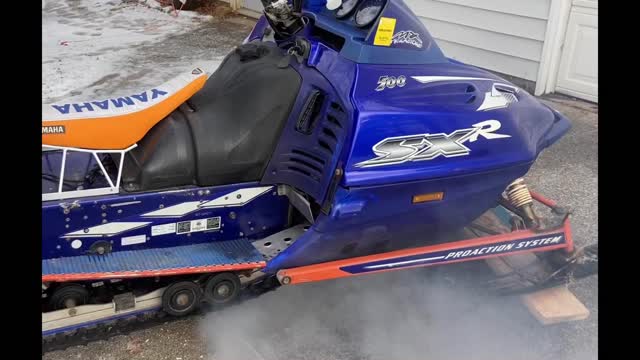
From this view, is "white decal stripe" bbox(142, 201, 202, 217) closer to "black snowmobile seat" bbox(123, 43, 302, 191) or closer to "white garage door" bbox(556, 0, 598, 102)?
"black snowmobile seat" bbox(123, 43, 302, 191)

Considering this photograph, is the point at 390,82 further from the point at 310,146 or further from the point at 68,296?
the point at 68,296

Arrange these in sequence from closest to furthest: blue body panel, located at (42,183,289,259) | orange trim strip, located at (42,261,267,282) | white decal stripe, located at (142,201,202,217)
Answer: orange trim strip, located at (42,261,267,282)
blue body panel, located at (42,183,289,259)
white decal stripe, located at (142,201,202,217)

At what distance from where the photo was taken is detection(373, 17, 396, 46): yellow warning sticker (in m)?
3.15

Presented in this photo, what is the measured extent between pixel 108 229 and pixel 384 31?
1.64 m

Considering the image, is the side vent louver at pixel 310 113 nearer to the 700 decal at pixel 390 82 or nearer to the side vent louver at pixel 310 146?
the side vent louver at pixel 310 146

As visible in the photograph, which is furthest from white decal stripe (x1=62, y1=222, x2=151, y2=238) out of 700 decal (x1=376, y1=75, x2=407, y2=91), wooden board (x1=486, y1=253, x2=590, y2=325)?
wooden board (x1=486, y1=253, x2=590, y2=325)

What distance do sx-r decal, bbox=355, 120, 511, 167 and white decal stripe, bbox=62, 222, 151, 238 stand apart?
1.09 metres

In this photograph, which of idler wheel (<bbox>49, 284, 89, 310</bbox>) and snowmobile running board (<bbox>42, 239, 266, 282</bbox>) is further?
idler wheel (<bbox>49, 284, 89, 310</bbox>)

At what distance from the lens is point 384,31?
3166mm

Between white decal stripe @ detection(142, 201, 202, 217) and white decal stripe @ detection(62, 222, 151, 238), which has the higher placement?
white decal stripe @ detection(142, 201, 202, 217)

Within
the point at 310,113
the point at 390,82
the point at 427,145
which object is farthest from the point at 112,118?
the point at 427,145

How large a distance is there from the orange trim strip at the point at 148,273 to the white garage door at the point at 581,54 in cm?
453

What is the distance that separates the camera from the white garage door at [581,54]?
604 centimetres
